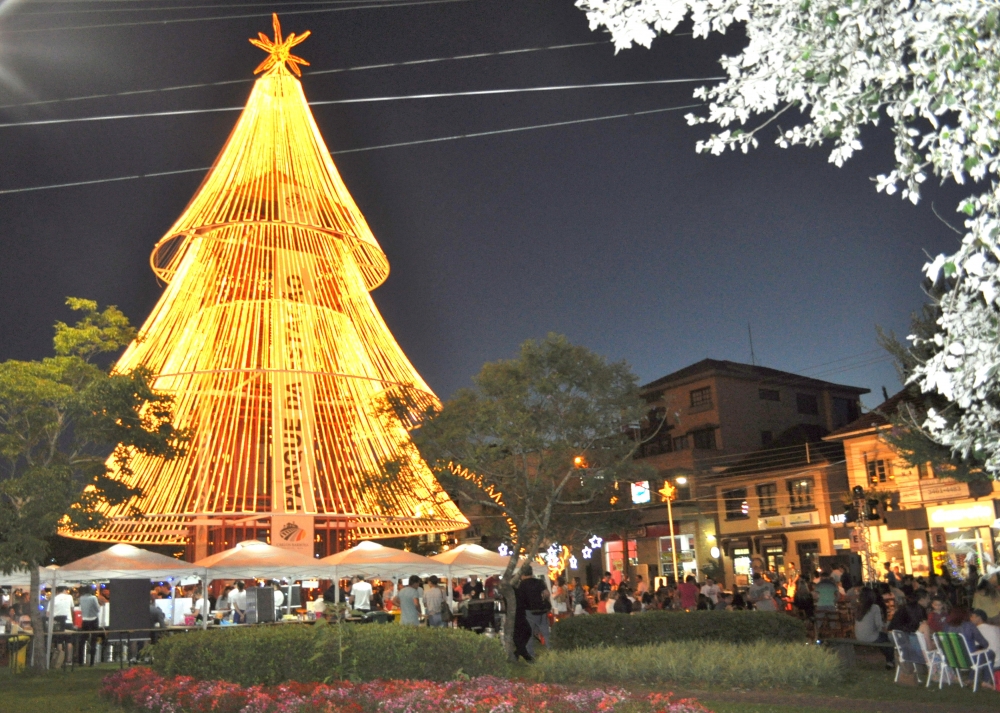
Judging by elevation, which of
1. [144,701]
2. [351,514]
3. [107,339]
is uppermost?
[107,339]

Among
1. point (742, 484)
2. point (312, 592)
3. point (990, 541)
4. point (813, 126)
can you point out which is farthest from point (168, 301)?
point (742, 484)

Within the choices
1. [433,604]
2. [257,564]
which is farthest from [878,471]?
[257,564]

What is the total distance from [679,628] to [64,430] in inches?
473

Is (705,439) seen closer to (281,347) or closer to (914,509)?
(914,509)

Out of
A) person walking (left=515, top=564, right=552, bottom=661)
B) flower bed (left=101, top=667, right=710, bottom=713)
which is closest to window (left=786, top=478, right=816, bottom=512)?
person walking (left=515, top=564, right=552, bottom=661)

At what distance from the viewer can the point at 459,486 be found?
26.9 metres

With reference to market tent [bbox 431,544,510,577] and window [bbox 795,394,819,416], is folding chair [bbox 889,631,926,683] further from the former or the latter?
window [bbox 795,394,819,416]

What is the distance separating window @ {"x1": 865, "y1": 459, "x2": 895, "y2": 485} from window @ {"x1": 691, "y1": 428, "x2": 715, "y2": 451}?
12.8 m

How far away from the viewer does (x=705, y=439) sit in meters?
57.3

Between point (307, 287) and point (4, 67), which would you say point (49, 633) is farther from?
point (307, 287)

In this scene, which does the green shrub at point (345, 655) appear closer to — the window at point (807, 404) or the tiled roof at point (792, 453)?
the tiled roof at point (792, 453)

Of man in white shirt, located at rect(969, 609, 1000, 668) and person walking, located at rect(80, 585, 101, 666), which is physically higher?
person walking, located at rect(80, 585, 101, 666)

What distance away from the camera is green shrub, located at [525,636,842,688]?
45.3ft

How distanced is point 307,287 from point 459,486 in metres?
7.91
